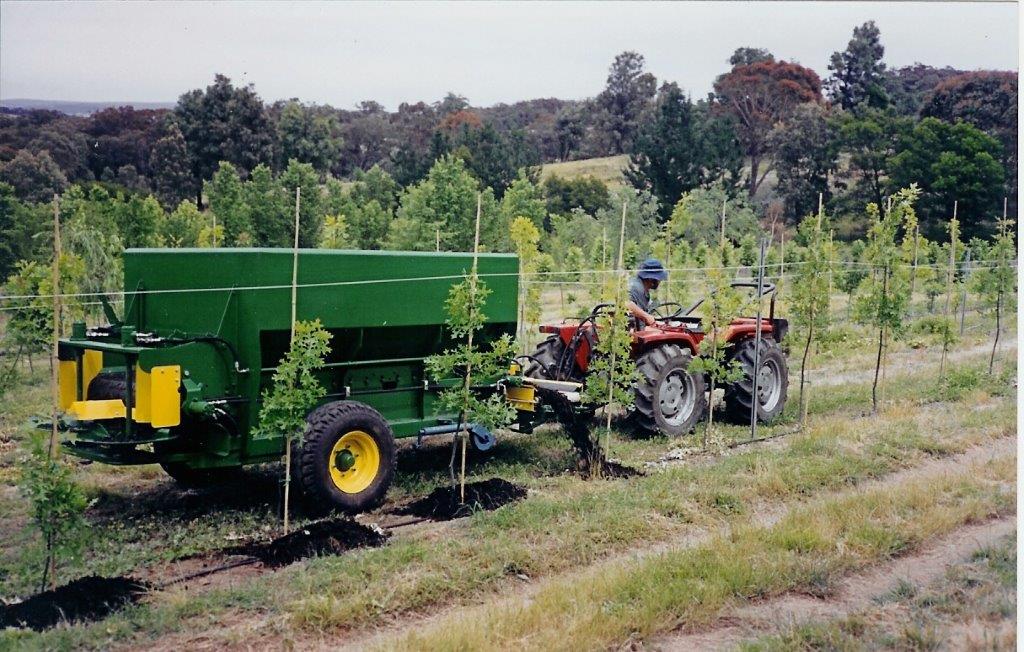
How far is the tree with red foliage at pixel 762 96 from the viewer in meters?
16.9

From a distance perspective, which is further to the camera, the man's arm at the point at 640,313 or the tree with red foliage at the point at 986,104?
the tree with red foliage at the point at 986,104

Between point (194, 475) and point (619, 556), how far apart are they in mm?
4159

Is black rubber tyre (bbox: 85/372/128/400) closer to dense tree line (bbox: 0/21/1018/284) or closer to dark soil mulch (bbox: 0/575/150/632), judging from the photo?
dark soil mulch (bbox: 0/575/150/632)

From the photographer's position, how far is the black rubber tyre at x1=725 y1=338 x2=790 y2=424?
1207 centimetres

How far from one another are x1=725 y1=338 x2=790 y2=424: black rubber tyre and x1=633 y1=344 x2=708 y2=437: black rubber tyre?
64cm

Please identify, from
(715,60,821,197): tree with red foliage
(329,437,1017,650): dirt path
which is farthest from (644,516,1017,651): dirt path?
(715,60,821,197): tree with red foliage

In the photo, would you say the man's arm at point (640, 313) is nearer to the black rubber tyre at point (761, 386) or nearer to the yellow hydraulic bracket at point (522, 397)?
the yellow hydraulic bracket at point (522, 397)

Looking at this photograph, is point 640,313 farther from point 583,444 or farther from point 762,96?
point 762,96

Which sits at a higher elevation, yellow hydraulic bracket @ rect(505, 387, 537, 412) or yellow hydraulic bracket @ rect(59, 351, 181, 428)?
yellow hydraulic bracket @ rect(59, 351, 181, 428)

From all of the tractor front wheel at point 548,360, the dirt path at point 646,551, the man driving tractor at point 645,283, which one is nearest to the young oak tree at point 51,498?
the dirt path at point 646,551

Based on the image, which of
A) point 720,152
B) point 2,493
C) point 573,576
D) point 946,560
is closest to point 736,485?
point 946,560

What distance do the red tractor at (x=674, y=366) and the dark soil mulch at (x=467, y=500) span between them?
7.11 feet

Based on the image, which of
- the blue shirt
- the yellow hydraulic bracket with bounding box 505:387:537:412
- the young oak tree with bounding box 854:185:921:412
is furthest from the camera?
the young oak tree with bounding box 854:185:921:412

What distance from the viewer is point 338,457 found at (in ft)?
27.8
